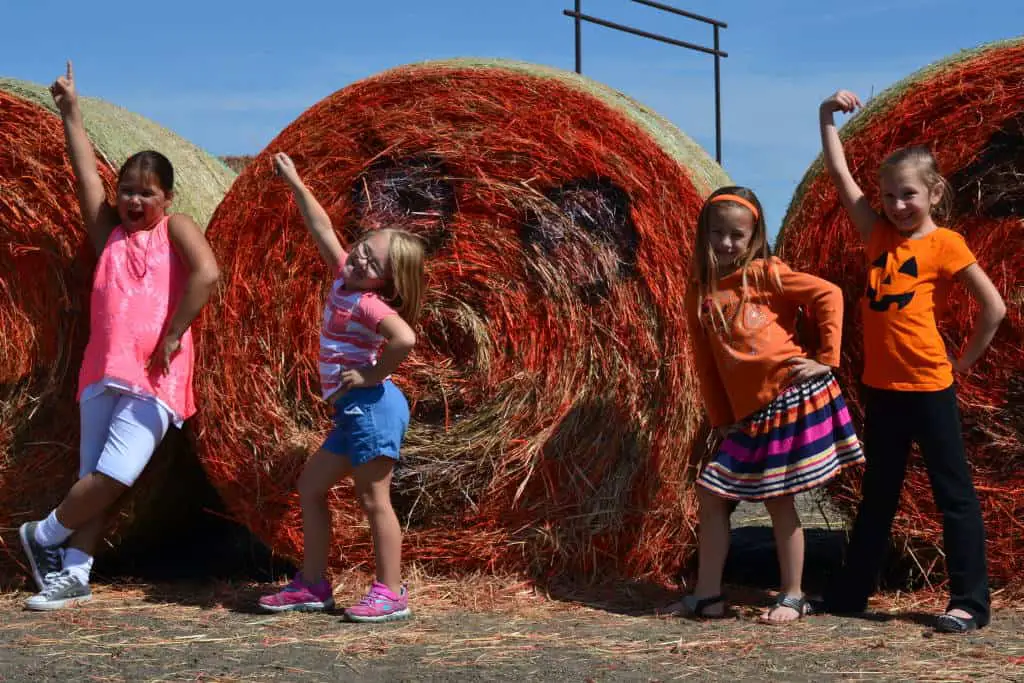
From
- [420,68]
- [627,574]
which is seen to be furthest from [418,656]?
[420,68]

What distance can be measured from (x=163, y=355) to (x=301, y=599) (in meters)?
0.92

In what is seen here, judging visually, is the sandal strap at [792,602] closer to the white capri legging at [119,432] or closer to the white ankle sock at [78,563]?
the white capri legging at [119,432]

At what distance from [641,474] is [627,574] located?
0.35 meters

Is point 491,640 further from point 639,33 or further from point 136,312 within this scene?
point 639,33

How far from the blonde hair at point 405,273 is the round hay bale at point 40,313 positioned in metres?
1.19

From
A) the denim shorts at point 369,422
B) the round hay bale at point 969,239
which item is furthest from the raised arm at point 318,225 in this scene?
the round hay bale at point 969,239

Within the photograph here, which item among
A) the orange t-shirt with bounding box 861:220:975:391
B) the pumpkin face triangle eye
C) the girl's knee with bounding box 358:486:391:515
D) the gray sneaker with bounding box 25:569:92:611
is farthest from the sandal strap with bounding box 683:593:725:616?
the gray sneaker with bounding box 25:569:92:611

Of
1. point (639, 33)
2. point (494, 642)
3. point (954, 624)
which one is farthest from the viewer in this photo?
point (639, 33)

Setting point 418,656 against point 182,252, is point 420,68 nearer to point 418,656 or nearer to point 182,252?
point 182,252

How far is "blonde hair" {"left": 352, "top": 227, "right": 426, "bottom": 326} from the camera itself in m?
4.13

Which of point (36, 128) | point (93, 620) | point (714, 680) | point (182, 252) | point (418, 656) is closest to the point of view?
point (714, 680)

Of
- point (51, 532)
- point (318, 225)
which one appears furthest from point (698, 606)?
point (51, 532)

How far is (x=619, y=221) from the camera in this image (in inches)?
176

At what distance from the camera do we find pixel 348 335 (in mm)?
4090
